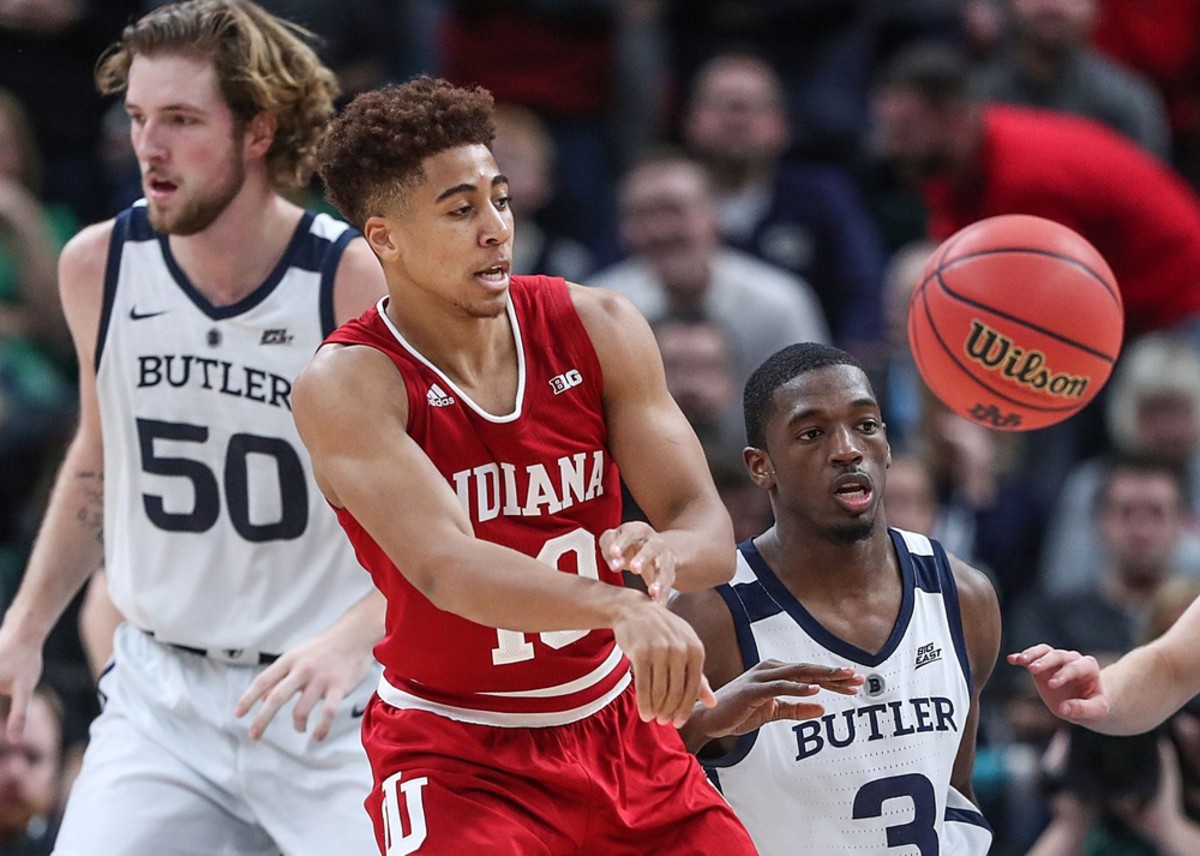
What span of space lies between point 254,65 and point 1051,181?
470 centimetres

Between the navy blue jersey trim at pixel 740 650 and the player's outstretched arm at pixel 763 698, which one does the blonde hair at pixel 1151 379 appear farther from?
the player's outstretched arm at pixel 763 698

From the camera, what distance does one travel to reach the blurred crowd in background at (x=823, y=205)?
7.55m

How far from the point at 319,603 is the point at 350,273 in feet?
2.78

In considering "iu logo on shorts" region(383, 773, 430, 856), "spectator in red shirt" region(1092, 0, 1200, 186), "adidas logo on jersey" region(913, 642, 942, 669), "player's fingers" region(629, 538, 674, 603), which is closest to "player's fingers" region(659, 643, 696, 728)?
"player's fingers" region(629, 538, 674, 603)

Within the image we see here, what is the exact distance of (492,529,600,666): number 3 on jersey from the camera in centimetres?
399

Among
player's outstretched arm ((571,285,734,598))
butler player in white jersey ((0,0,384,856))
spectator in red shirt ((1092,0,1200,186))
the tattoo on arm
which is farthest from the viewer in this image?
spectator in red shirt ((1092,0,1200,186))

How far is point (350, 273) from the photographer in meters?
4.89

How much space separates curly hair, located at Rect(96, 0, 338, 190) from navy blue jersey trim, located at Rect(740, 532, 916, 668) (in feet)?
5.16

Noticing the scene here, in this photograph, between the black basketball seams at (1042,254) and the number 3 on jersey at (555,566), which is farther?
the black basketball seams at (1042,254)

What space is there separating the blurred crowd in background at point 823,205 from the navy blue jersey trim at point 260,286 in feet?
6.11

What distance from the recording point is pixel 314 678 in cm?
448

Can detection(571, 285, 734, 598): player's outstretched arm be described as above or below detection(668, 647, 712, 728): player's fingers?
above

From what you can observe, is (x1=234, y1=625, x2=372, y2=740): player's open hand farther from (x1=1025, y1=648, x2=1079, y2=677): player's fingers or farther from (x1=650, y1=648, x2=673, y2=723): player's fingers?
(x1=1025, y1=648, x2=1079, y2=677): player's fingers

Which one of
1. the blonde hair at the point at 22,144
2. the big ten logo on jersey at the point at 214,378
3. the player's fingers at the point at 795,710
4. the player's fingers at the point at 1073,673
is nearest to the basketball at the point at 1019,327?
the player's fingers at the point at 1073,673
